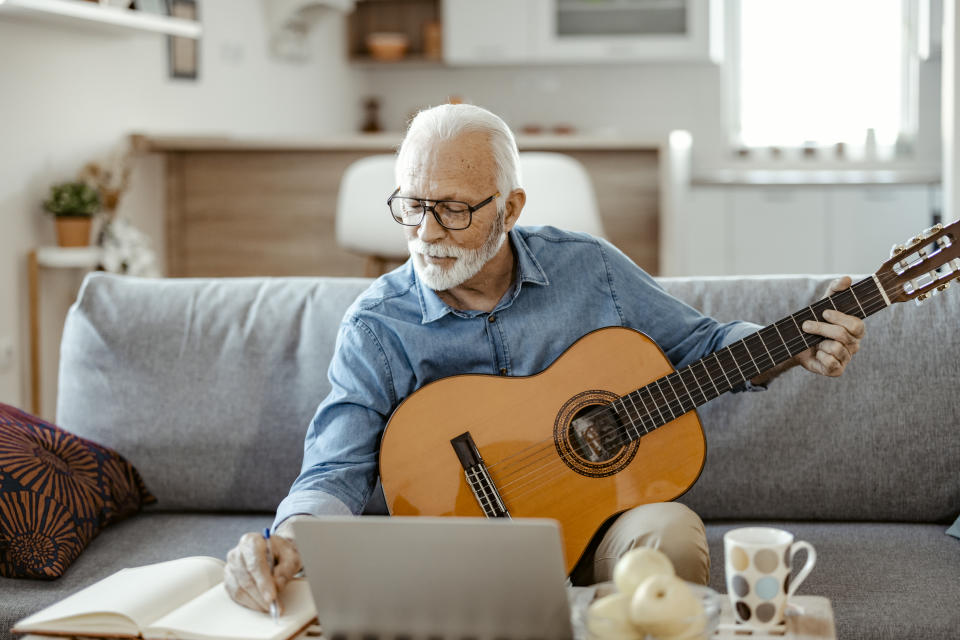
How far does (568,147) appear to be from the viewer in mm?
4051

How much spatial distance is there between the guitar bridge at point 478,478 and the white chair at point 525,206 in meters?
1.37

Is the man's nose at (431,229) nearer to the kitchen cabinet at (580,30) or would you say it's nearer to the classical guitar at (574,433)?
the classical guitar at (574,433)

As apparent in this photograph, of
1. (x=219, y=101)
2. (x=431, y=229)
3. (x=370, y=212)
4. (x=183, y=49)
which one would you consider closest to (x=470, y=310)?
(x=431, y=229)

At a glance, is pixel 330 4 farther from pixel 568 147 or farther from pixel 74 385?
pixel 74 385

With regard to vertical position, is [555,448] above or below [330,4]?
below

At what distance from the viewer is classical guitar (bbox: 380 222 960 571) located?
1555 mm

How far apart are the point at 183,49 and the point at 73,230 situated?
1.21 m

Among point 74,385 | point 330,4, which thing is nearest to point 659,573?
point 74,385

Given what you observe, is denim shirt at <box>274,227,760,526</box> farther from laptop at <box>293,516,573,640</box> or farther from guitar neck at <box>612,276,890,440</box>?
laptop at <box>293,516,573,640</box>

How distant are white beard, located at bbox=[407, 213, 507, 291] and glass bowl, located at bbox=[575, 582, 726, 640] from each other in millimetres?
678

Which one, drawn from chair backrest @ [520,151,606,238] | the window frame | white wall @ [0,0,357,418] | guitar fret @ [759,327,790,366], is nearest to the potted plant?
white wall @ [0,0,357,418]

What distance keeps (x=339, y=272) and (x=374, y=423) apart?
2.67m

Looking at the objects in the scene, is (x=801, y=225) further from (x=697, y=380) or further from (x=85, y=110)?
(x=697, y=380)

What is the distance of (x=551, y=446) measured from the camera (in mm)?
1570
